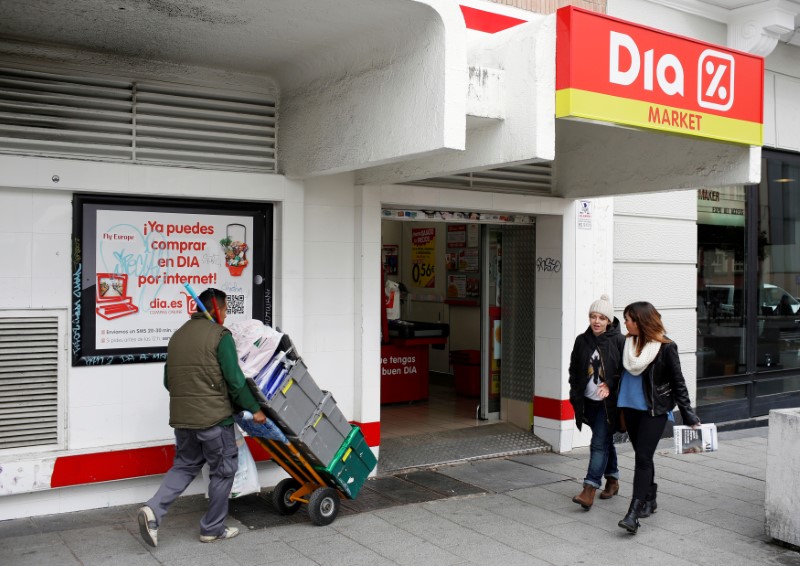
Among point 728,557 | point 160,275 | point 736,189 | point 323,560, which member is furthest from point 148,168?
point 736,189

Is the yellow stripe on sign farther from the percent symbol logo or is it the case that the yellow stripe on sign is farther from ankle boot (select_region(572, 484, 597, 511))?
ankle boot (select_region(572, 484, 597, 511))

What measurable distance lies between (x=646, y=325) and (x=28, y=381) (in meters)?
4.49

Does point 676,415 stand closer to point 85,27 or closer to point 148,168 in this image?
point 148,168

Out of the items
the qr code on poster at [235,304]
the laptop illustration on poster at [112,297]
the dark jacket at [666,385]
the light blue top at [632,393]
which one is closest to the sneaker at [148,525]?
the laptop illustration on poster at [112,297]

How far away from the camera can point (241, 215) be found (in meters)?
6.75

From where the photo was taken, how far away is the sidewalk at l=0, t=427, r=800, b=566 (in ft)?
17.5

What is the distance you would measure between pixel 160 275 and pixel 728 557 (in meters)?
4.63

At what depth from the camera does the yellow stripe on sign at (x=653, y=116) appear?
5.57m

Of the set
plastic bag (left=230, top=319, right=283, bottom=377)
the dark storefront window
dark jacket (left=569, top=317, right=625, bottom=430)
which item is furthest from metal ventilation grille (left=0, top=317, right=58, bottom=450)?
the dark storefront window

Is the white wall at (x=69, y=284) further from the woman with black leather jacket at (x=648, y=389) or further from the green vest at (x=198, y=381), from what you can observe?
the woman with black leather jacket at (x=648, y=389)

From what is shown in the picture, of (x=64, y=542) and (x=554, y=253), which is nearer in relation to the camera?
(x=64, y=542)

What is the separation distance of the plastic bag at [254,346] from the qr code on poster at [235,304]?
1.04m

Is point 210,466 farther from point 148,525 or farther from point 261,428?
point 148,525

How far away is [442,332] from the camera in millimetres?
11023
